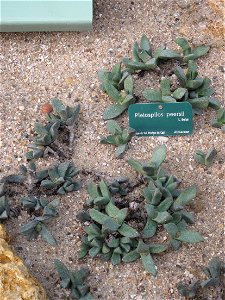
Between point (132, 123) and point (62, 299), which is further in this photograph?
point (132, 123)

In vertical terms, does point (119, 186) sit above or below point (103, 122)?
below

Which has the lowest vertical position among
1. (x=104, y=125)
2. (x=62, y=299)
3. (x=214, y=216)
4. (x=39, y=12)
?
(x=62, y=299)

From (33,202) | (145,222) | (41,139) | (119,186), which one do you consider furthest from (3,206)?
(145,222)

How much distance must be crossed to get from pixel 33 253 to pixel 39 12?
4.19ft

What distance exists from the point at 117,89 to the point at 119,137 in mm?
295

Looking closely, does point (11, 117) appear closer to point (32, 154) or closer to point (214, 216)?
point (32, 154)

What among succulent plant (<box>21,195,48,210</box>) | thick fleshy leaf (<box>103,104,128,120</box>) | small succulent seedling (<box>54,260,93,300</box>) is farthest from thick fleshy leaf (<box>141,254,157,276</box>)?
thick fleshy leaf (<box>103,104,128,120</box>)

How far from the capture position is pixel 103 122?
3.29 m

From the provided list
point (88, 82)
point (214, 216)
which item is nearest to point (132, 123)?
point (88, 82)

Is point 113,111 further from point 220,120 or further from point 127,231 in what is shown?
point 127,231

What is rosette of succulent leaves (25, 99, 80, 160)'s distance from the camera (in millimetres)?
3132

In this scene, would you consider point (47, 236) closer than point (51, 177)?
Yes

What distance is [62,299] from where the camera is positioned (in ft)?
9.21

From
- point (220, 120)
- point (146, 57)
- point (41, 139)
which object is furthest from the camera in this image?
point (146, 57)
